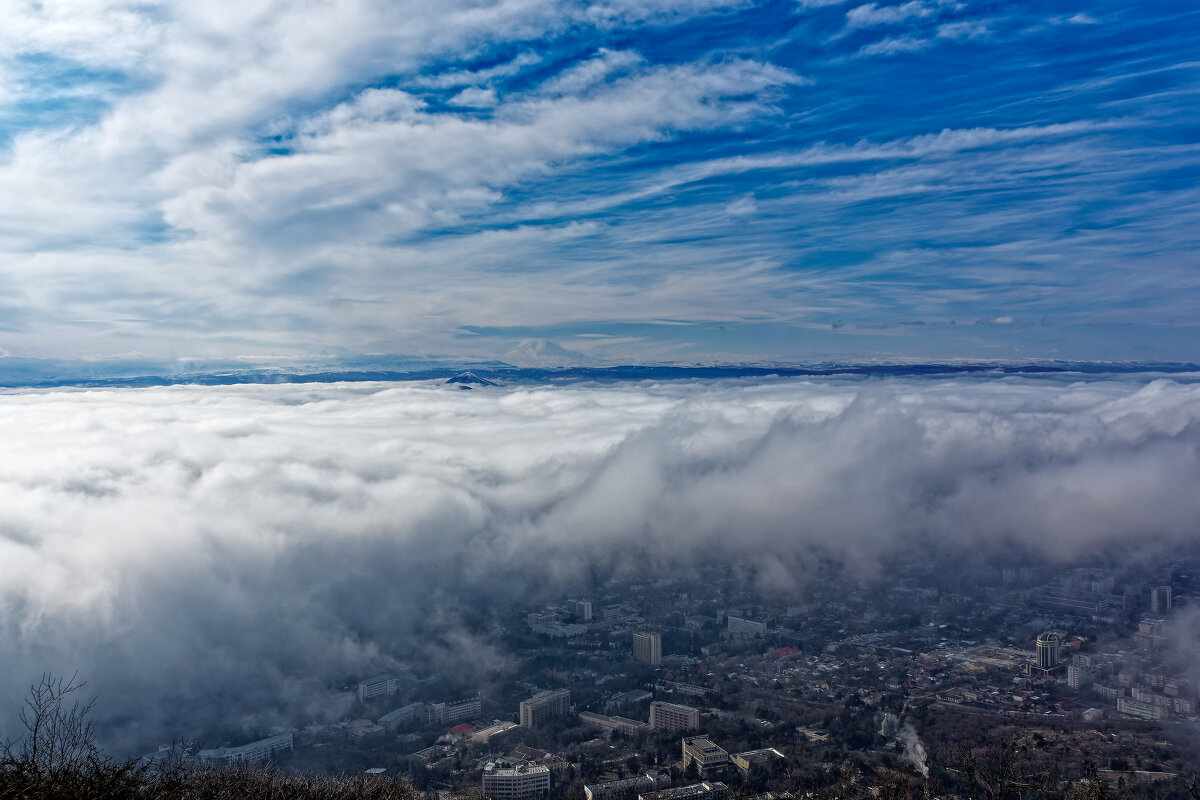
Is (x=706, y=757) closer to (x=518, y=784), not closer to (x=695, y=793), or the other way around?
(x=695, y=793)

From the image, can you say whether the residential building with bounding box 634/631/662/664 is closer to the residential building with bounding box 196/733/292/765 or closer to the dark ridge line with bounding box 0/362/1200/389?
the residential building with bounding box 196/733/292/765

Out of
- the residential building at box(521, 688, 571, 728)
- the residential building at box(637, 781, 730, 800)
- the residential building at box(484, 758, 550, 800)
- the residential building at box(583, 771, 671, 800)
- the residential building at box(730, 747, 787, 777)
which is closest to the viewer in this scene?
the residential building at box(637, 781, 730, 800)

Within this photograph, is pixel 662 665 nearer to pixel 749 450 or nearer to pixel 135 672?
pixel 135 672

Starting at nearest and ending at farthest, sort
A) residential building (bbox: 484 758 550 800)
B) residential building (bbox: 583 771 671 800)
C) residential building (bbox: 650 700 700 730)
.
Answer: residential building (bbox: 583 771 671 800), residential building (bbox: 484 758 550 800), residential building (bbox: 650 700 700 730)

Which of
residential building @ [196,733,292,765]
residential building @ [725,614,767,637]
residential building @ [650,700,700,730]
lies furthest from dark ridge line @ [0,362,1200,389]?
residential building @ [196,733,292,765]

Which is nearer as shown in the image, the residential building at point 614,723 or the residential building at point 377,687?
the residential building at point 614,723

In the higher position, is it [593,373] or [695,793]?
[593,373]

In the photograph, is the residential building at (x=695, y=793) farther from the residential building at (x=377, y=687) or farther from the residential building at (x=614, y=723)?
the residential building at (x=377, y=687)

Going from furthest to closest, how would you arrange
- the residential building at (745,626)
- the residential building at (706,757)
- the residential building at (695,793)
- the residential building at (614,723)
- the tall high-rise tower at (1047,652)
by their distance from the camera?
the residential building at (745,626) → the tall high-rise tower at (1047,652) → the residential building at (614,723) → the residential building at (706,757) → the residential building at (695,793)

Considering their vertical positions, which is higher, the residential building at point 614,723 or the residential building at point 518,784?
the residential building at point 518,784

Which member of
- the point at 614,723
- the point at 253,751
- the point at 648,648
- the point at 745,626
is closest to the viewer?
the point at 253,751

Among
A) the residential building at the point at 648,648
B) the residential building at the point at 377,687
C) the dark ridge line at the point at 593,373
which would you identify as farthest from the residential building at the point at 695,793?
the dark ridge line at the point at 593,373

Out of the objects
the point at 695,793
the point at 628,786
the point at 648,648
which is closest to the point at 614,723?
the point at 628,786
